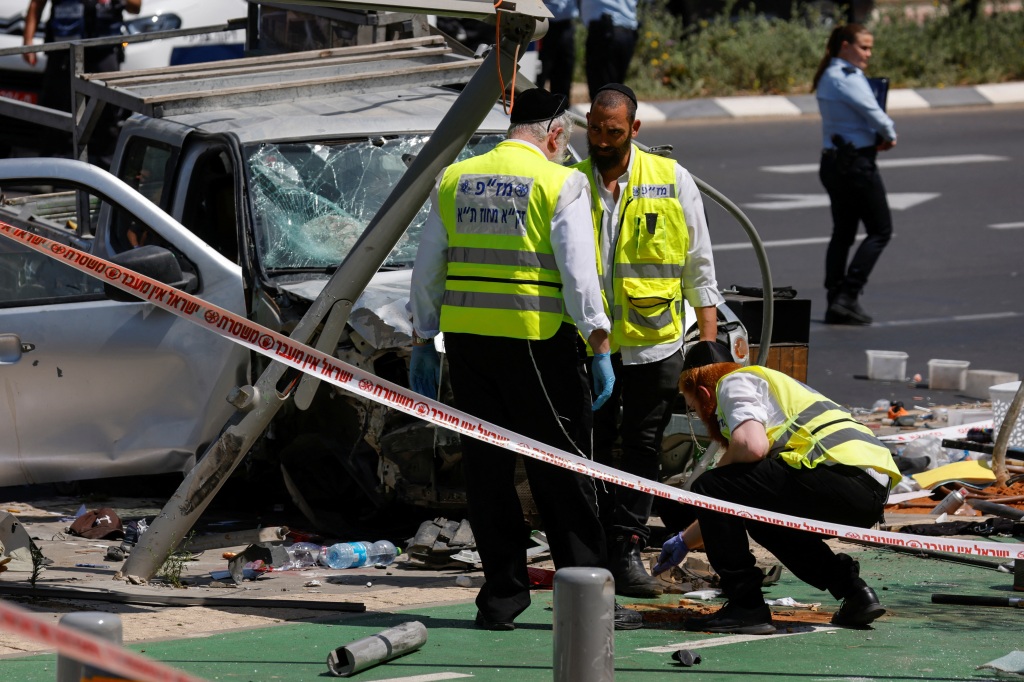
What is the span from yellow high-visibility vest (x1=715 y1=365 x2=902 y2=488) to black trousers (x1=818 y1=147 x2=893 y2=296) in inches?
255

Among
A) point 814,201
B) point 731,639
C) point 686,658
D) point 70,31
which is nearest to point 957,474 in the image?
point 731,639

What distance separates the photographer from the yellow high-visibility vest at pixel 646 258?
676 cm

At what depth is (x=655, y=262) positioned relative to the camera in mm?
6781

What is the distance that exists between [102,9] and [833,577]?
956 cm

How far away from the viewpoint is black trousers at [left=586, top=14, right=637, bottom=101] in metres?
13.8

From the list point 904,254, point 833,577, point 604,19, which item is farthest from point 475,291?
point 904,254

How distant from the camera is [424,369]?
21.1 ft

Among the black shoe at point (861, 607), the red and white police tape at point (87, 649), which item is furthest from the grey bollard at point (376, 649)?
the red and white police tape at point (87, 649)

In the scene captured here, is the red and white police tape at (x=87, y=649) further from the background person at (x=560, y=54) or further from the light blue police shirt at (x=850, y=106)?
the background person at (x=560, y=54)

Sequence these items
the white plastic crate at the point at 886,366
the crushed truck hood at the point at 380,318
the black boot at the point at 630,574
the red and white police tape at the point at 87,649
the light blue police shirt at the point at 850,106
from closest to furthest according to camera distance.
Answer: the red and white police tape at the point at 87,649 < the black boot at the point at 630,574 < the crushed truck hood at the point at 380,318 < the white plastic crate at the point at 886,366 < the light blue police shirt at the point at 850,106

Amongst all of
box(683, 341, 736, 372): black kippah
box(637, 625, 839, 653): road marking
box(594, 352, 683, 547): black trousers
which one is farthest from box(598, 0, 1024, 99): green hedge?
box(637, 625, 839, 653): road marking

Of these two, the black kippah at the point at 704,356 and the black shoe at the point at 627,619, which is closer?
the black shoe at the point at 627,619

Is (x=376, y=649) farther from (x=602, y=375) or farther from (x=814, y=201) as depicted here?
(x=814, y=201)

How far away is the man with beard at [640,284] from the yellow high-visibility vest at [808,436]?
675mm
